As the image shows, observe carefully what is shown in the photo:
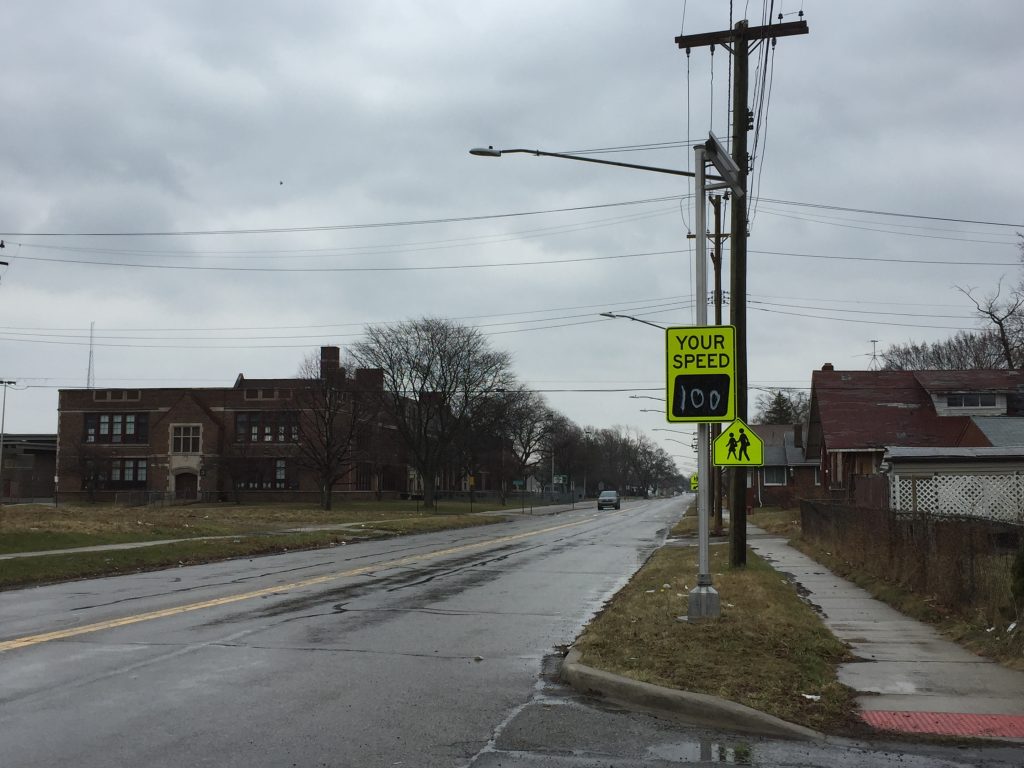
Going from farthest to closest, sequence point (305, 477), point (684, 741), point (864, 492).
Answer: point (305, 477), point (864, 492), point (684, 741)

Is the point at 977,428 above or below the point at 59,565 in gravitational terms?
above

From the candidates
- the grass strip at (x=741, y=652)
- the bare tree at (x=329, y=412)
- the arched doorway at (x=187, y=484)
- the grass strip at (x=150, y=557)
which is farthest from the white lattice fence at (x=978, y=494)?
the arched doorway at (x=187, y=484)

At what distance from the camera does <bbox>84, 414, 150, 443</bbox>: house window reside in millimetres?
84625

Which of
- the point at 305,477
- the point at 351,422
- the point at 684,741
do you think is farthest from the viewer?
the point at 305,477

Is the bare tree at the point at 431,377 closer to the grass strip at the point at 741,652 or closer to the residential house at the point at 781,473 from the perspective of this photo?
the residential house at the point at 781,473

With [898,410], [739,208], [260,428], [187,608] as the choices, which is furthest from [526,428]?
[187,608]

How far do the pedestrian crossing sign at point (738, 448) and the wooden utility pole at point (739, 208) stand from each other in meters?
1.28

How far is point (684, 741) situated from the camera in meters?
6.44

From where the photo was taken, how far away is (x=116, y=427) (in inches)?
3344

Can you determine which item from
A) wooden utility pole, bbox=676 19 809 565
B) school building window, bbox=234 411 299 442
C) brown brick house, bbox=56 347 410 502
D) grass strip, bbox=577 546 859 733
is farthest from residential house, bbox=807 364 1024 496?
school building window, bbox=234 411 299 442

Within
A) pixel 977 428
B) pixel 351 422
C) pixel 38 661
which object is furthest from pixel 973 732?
pixel 351 422

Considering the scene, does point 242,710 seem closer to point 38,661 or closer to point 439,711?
point 439,711

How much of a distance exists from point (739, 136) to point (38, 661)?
15.6 meters

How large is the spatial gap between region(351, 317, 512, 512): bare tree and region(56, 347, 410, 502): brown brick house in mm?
8645
